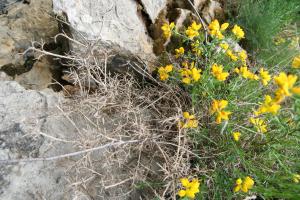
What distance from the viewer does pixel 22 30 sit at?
2635 mm

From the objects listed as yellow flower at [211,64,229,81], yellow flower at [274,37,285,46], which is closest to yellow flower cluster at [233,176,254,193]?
yellow flower at [211,64,229,81]

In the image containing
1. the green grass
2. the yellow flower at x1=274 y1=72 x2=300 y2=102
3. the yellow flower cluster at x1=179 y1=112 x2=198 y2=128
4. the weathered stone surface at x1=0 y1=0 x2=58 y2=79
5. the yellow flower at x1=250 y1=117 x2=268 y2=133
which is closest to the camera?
the yellow flower at x1=274 y1=72 x2=300 y2=102

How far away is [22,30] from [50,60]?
0.37 meters

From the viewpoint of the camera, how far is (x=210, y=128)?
2.17 metres

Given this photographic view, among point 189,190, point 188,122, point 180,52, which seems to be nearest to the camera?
point 189,190

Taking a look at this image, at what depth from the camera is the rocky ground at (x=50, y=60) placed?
200cm

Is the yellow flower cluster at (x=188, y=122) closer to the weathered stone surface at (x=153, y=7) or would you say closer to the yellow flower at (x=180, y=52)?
the yellow flower at (x=180, y=52)

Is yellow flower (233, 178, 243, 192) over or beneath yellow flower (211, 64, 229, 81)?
beneath

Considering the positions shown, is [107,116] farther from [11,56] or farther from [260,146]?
[260,146]

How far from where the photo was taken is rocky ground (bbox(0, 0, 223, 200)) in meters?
2.00

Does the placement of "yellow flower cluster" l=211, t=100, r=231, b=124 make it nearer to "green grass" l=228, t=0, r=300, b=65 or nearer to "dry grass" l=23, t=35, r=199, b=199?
"dry grass" l=23, t=35, r=199, b=199

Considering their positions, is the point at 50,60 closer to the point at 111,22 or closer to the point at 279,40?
the point at 111,22

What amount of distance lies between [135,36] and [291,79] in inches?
62.7

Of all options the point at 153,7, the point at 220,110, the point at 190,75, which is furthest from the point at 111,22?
the point at 220,110
